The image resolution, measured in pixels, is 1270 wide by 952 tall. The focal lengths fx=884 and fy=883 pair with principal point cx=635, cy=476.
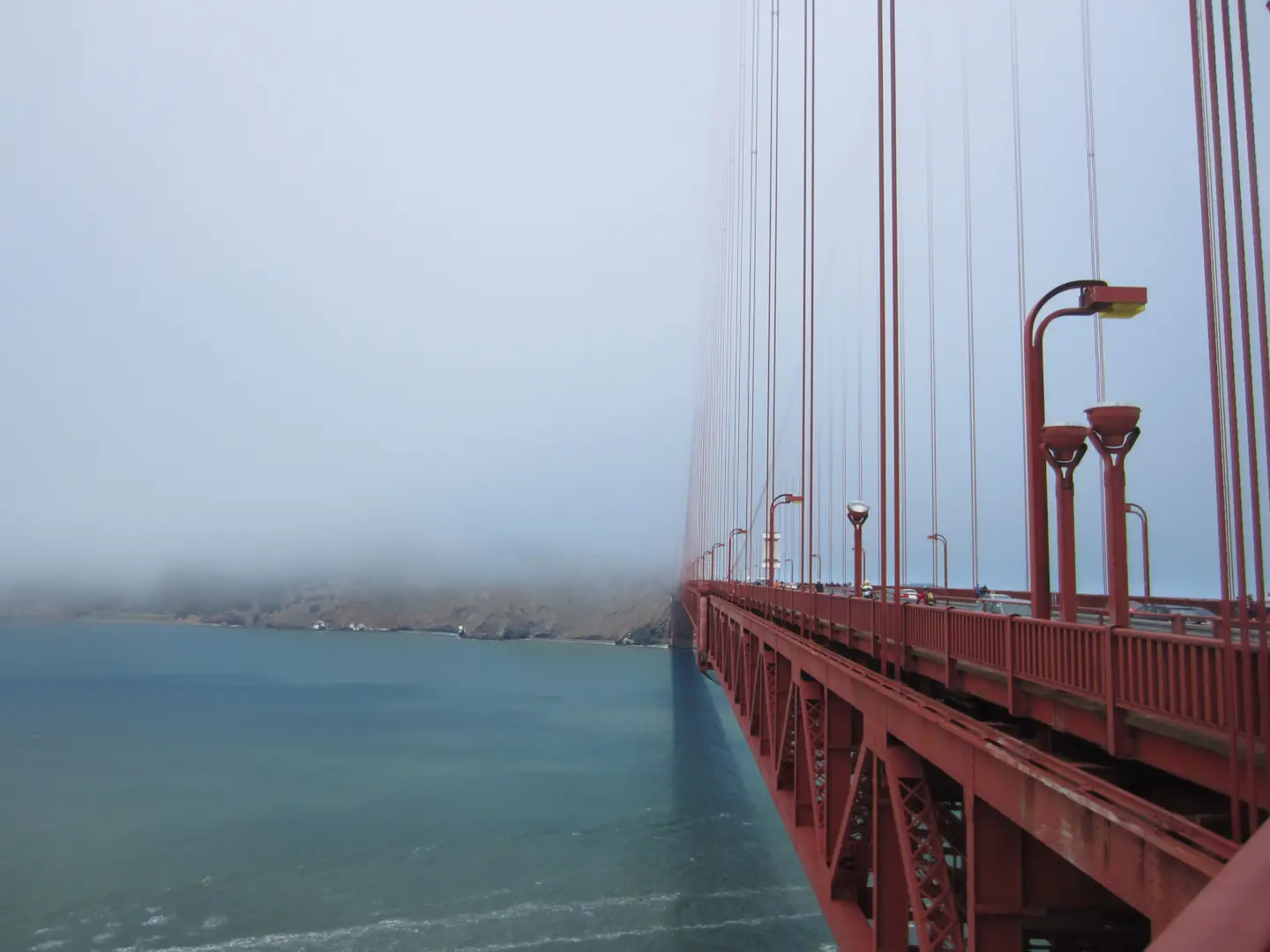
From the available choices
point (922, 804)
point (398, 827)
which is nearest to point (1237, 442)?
point (922, 804)

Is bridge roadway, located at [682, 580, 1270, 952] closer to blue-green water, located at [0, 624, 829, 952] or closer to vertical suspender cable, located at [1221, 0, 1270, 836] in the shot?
vertical suspender cable, located at [1221, 0, 1270, 836]

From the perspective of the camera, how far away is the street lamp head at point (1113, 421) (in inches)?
220

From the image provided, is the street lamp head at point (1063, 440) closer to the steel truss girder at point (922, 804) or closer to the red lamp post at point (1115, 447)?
the red lamp post at point (1115, 447)

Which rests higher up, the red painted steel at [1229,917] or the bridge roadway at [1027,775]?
the red painted steel at [1229,917]

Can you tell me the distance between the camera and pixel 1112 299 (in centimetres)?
659

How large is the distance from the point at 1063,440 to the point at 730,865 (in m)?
20.6

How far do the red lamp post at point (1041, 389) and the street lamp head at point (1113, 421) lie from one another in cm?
123

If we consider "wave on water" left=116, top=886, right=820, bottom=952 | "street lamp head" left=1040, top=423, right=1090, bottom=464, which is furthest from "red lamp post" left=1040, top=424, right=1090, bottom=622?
"wave on water" left=116, top=886, right=820, bottom=952

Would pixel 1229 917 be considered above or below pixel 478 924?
above

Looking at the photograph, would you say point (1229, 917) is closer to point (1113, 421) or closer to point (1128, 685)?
point (1128, 685)

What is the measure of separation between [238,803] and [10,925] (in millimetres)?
12092

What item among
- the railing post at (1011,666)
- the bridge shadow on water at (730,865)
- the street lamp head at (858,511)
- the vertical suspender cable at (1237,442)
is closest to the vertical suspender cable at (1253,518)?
the vertical suspender cable at (1237,442)

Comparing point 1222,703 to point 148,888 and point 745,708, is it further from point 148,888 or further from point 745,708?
point 148,888

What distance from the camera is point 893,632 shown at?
7434mm
